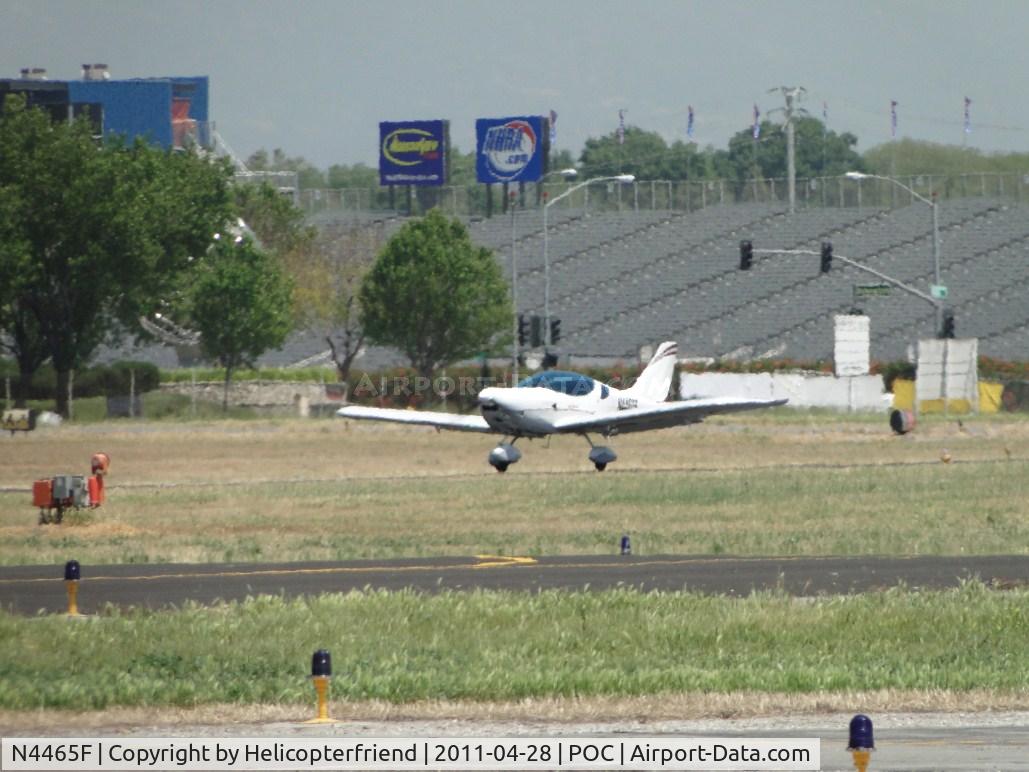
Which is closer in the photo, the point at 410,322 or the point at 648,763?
the point at 648,763

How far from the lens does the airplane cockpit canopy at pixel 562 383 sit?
4603 centimetres

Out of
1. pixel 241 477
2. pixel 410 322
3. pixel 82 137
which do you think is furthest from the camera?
pixel 410 322

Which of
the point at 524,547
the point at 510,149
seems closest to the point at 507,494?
the point at 524,547

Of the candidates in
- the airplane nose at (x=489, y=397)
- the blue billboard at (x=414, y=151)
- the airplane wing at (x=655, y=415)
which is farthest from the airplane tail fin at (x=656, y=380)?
the blue billboard at (x=414, y=151)

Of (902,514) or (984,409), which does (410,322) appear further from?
(902,514)

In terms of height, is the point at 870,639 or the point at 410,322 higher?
the point at 410,322

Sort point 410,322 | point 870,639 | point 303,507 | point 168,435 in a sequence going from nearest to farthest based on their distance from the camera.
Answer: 1. point 870,639
2. point 303,507
3. point 168,435
4. point 410,322

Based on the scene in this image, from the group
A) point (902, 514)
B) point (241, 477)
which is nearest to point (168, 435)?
point (241, 477)

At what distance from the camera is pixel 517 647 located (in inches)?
659

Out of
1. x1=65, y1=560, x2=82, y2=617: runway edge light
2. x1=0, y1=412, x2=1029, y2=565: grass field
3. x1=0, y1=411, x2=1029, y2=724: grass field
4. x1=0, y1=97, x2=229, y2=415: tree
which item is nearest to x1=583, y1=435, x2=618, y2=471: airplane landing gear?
x1=0, y1=411, x2=1029, y2=724: grass field

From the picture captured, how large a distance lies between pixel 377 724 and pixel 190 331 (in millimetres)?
80908

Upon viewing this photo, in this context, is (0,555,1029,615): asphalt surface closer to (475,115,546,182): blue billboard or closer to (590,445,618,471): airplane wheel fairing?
(590,445,618,471): airplane wheel fairing

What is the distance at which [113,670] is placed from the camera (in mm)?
15406

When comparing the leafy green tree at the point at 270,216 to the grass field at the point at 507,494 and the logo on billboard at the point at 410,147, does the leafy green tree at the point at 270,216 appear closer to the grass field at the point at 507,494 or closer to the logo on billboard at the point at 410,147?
the logo on billboard at the point at 410,147
